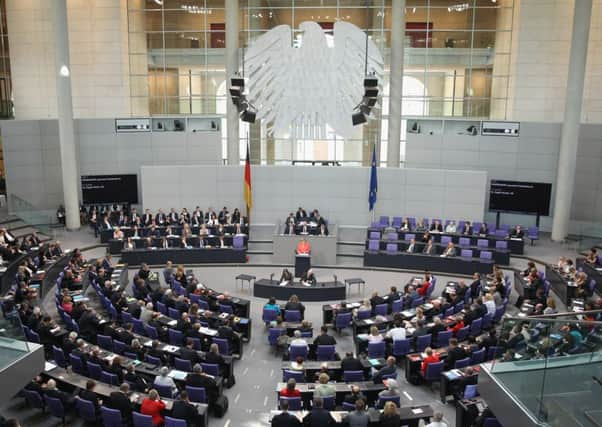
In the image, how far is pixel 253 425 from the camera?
32.1 ft

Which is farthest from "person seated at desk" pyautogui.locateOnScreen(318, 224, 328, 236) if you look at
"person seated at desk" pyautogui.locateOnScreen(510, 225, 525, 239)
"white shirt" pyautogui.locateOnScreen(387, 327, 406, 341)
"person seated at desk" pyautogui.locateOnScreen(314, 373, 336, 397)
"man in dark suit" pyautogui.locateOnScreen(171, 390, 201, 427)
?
"man in dark suit" pyautogui.locateOnScreen(171, 390, 201, 427)

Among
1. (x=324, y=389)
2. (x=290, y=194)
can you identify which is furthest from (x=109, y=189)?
(x=324, y=389)

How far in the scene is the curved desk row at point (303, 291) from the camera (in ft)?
52.7

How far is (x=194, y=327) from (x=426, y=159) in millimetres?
15847

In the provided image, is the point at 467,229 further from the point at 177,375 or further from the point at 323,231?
the point at 177,375

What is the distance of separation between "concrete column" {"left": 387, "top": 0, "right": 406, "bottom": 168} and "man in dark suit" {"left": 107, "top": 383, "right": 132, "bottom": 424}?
1732 cm

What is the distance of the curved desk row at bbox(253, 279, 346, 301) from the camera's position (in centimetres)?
1608

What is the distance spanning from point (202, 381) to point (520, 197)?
17.6m

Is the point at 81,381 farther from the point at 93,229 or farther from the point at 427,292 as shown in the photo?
the point at 93,229

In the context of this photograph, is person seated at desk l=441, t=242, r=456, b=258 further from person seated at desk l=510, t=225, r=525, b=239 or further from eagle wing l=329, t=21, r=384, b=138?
eagle wing l=329, t=21, r=384, b=138

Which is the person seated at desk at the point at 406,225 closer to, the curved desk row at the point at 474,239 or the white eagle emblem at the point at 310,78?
the curved desk row at the point at 474,239

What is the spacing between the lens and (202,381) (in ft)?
31.9

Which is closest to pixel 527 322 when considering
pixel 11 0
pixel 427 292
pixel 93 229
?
pixel 427 292

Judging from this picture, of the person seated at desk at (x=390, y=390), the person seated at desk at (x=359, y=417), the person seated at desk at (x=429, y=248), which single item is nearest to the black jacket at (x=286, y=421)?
the person seated at desk at (x=359, y=417)
